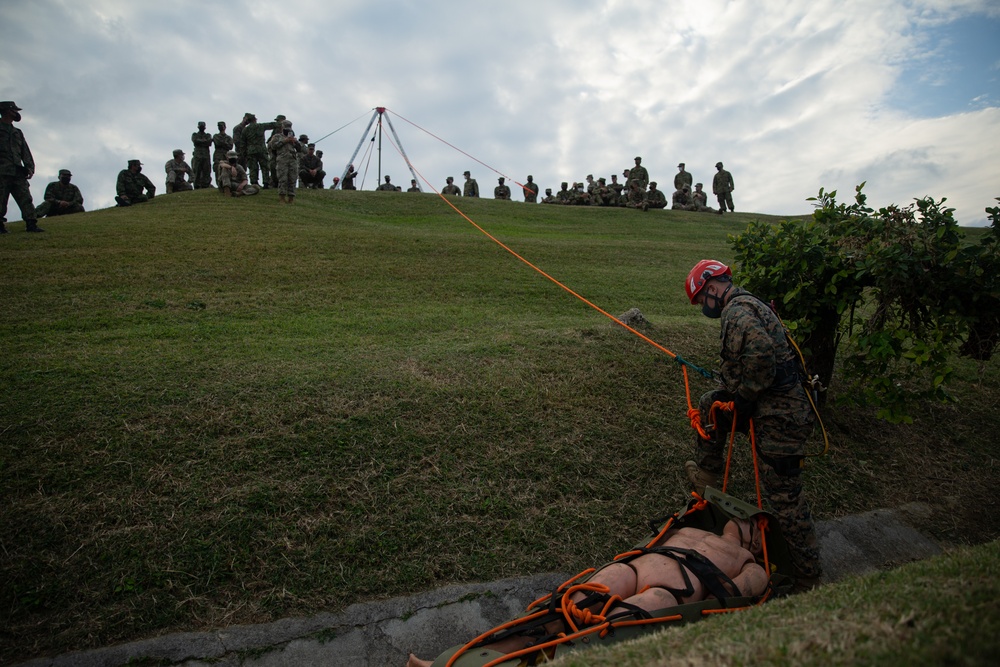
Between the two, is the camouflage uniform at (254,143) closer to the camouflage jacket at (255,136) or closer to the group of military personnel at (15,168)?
the camouflage jacket at (255,136)

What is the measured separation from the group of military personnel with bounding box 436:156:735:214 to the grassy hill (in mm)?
18031

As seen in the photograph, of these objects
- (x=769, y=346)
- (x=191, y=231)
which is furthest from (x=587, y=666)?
(x=191, y=231)

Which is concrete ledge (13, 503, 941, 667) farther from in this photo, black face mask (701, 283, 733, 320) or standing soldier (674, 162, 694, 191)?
standing soldier (674, 162, 694, 191)

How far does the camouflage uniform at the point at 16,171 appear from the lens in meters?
11.8

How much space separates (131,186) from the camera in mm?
16672

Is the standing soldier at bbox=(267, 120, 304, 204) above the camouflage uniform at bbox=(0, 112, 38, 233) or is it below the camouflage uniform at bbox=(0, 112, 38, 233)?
above

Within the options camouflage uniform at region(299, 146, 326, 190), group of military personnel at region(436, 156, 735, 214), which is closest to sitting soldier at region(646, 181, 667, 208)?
group of military personnel at region(436, 156, 735, 214)

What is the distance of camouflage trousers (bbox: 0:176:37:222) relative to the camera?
12078 millimetres

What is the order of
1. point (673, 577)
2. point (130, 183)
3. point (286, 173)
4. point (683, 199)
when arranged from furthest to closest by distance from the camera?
1. point (683, 199)
2. point (286, 173)
3. point (130, 183)
4. point (673, 577)

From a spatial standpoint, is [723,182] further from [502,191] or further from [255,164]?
[255,164]

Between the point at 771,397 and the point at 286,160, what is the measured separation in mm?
17255

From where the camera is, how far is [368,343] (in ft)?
24.0

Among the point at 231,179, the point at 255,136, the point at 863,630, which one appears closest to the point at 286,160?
the point at 231,179

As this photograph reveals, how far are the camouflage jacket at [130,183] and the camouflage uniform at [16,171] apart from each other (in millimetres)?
4290
